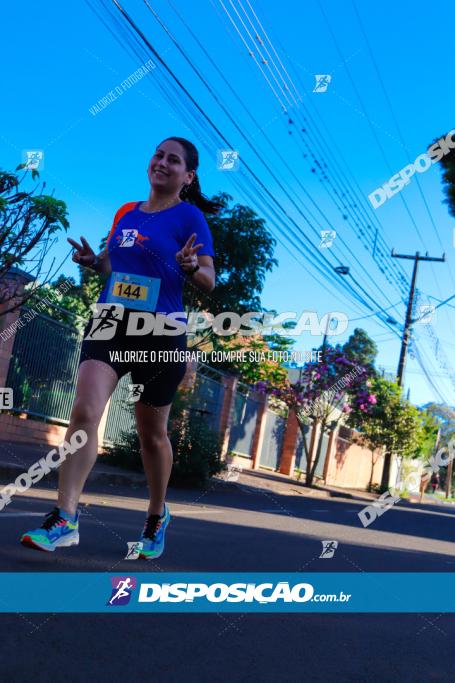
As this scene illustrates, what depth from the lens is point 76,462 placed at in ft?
11.7

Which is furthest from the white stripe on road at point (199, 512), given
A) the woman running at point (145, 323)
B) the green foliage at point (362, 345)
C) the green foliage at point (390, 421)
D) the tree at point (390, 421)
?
the green foliage at point (362, 345)

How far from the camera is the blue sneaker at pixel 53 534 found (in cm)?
344

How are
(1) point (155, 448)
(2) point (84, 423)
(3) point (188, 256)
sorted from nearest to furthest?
(2) point (84, 423)
(3) point (188, 256)
(1) point (155, 448)

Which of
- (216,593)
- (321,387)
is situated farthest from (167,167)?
(321,387)

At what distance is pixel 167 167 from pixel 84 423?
136 cm

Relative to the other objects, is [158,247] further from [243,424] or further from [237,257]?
[243,424]

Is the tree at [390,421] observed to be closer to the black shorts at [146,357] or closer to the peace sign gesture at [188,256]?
the black shorts at [146,357]

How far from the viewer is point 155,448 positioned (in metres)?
4.07

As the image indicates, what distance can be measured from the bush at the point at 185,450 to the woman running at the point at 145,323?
9399mm

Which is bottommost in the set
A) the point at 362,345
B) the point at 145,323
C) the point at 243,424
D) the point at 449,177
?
the point at 145,323

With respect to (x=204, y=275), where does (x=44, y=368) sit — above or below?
above

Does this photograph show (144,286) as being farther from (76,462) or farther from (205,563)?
(205,563)

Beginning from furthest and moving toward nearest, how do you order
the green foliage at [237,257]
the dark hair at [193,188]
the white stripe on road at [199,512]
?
the green foliage at [237,257]
the white stripe on road at [199,512]
the dark hair at [193,188]
